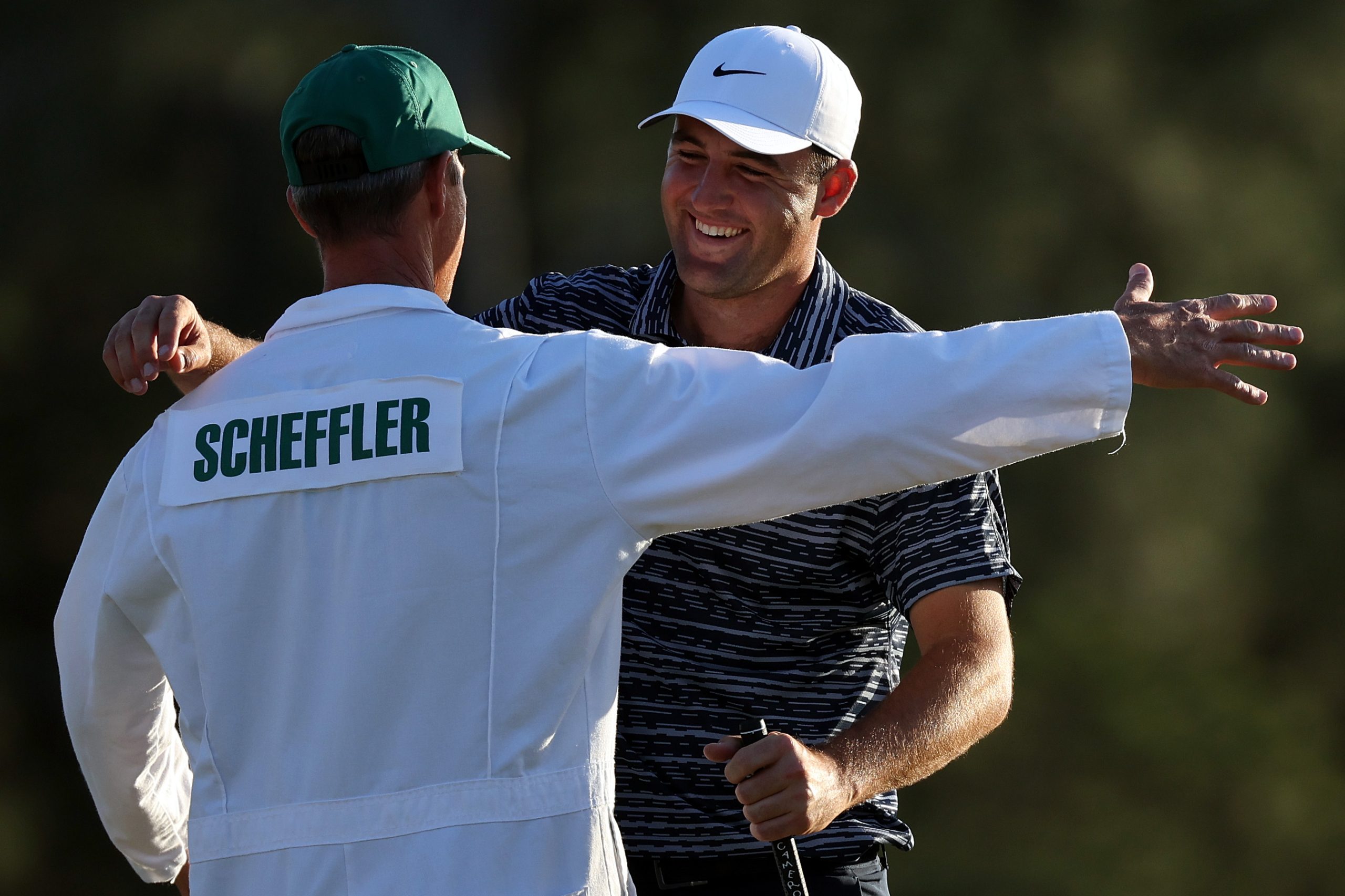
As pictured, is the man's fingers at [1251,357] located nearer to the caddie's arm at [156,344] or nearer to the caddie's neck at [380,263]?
the caddie's neck at [380,263]

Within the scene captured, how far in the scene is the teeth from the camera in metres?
2.32

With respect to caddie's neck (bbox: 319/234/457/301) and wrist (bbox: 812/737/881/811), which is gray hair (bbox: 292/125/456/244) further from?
wrist (bbox: 812/737/881/811)

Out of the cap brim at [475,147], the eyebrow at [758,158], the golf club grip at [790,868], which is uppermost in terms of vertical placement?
the eyebrow at [758,158]

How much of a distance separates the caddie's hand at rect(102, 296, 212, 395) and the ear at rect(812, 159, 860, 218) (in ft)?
3.54

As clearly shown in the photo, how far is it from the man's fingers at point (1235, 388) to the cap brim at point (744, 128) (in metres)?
1.05

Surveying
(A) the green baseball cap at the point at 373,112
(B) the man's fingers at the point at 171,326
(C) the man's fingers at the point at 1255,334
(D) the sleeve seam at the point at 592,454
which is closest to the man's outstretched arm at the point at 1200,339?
(C) the man's fingers at the point at 1255,334

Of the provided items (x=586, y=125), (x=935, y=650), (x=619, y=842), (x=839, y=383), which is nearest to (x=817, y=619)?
(x=935, y=650)

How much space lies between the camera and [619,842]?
1534 mm

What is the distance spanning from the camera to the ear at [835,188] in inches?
96.3

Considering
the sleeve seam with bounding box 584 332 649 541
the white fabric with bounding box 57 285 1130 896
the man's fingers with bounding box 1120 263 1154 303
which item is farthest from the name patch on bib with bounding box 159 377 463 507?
the man's fingers with bounding box 1120 263 1154 303

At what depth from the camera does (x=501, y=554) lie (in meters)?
1.44

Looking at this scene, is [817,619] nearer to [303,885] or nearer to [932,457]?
[932,457]

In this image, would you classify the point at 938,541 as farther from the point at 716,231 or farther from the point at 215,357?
the point at 215,357

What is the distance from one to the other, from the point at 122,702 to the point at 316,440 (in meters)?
0.51
